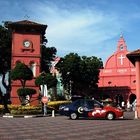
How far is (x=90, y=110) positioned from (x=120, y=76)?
42.1m

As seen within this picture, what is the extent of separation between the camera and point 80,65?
6562 cm

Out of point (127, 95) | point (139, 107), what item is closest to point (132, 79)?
point (127, 95)

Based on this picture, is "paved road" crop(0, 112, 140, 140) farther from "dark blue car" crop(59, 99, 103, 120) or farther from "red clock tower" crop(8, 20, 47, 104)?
"red clock tower" crop(8, 20, 47, 104)

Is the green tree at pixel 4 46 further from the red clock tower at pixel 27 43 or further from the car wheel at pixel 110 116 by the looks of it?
the car wheel at pixel 110 116

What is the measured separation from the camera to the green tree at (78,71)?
212 feet

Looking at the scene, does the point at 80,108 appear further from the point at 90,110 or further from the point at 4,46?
the point at 4,46

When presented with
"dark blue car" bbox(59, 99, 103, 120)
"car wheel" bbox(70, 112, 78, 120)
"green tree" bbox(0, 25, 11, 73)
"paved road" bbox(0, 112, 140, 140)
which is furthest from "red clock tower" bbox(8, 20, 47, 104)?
"paved road" bbox(0, 112, 140, 140)

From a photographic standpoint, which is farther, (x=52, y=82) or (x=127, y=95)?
(x=127, y=95)

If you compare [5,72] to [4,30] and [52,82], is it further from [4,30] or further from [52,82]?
[52,82]

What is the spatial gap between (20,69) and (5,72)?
19.3 meters

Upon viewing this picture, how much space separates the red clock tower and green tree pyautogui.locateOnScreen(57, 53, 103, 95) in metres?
14.1

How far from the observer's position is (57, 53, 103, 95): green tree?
6469cm

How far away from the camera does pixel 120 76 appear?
69000 mm

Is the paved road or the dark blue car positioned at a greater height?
the dark blue car
